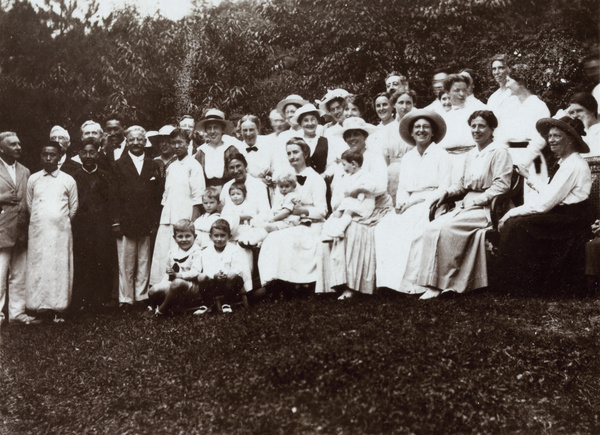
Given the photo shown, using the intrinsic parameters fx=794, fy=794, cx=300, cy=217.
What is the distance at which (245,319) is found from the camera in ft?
21.4

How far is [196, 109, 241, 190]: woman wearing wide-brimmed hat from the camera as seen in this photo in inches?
349

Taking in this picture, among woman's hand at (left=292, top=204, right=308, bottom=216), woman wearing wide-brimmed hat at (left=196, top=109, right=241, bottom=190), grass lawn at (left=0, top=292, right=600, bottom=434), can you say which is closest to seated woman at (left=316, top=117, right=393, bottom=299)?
woman's hand at (left=292, top=204, right=308, bottom=216)

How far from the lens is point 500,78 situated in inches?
349

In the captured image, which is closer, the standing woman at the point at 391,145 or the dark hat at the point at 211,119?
the standing woman at the point at 391,145

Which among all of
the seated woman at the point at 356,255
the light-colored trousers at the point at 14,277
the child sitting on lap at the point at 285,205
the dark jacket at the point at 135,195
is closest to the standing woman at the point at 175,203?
the dark jacket at the point at 135,195

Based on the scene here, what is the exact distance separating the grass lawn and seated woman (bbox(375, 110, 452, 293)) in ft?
1.92

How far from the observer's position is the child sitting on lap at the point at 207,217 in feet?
26.2

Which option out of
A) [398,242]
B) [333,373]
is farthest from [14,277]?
[333,373]

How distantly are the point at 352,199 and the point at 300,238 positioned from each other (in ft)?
2.14

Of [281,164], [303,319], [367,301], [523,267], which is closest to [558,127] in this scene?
[523,267]

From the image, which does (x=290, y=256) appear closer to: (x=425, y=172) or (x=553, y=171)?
(x=425, y=172)

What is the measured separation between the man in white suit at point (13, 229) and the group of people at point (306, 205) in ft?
0.05

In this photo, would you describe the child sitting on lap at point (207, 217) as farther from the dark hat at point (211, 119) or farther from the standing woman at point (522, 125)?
the standing woman at point (522, 125)

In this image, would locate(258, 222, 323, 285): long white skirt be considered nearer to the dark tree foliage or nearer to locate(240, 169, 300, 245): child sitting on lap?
locate(240, 169, 300, 245): child sitting on lap
